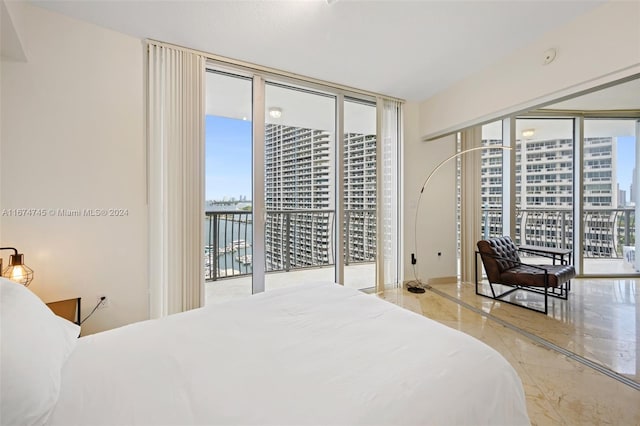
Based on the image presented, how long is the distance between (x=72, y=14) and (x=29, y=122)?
3.09 ft

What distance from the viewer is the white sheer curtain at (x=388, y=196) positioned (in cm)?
391

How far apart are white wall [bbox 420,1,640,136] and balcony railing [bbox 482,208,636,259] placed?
7.28 feet

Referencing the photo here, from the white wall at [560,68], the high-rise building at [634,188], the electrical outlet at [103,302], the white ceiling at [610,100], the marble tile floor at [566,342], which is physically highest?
the white ceiling at [610,100]

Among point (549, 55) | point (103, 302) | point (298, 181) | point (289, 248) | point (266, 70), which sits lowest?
point (103, 302)

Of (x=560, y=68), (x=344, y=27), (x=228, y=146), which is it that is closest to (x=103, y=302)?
(x=228, y=146)

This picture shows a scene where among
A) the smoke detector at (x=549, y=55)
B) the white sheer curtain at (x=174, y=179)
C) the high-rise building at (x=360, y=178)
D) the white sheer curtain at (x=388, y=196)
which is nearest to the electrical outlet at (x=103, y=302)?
the white sheer curtain at (x=174, y=179)

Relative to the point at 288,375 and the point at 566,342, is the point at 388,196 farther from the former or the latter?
the point at 288,375

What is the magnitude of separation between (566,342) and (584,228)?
3.47 m

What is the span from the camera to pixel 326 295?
6.13ft

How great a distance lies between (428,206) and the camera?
170 inches

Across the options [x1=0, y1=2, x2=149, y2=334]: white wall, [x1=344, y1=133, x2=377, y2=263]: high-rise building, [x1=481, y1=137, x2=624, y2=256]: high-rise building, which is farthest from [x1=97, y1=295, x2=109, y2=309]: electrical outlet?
[x1=481, y1=137, x2=624, y2=256]: high-rise building

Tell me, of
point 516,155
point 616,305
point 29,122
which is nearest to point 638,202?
point 516,155

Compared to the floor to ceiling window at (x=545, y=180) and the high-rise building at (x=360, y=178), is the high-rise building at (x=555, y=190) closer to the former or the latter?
the floor to ceiling window at (x=545, y=180)

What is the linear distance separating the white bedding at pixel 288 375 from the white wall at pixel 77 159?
137cm
